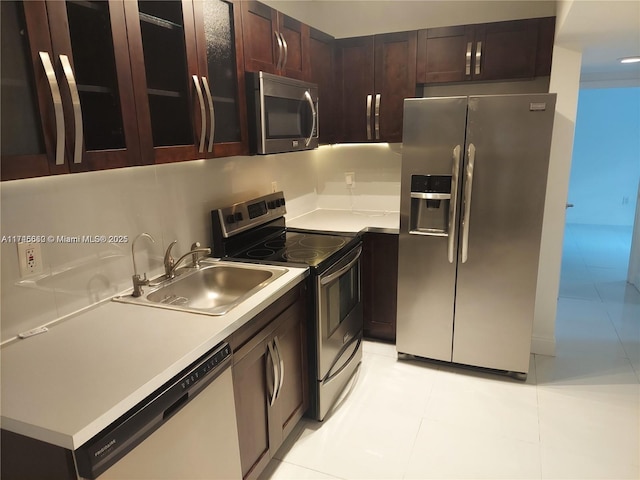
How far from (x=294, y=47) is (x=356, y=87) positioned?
2.56 ft

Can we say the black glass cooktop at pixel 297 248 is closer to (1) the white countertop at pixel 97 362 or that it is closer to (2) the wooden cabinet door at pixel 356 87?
(1) the white countertop at pixel 97 362

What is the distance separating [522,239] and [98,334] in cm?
230

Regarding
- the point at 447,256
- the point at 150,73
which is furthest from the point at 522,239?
the point at 150,73

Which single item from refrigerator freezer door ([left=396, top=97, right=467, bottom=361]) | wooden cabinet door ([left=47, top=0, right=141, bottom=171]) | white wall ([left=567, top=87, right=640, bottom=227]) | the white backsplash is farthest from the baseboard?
white wall ([left=567, top=87, right=640, bottom=227])

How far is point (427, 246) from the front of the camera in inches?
111

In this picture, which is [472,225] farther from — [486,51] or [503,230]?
[486,51]

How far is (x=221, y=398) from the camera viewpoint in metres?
1.53

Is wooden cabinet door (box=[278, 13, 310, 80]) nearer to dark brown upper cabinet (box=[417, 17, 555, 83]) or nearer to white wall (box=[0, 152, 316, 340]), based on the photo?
white wall (box=[0, 152, 316, 340])

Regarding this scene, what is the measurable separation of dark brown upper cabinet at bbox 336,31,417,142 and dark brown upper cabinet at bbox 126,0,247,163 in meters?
1.35

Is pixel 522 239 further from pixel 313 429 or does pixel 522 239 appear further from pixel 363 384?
pixel 313 429

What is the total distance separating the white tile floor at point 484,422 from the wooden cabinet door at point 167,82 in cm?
160

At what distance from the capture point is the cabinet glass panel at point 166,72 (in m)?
1.63

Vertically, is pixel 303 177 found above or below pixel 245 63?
below

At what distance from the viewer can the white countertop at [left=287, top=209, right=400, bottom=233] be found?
3047 millimetres
